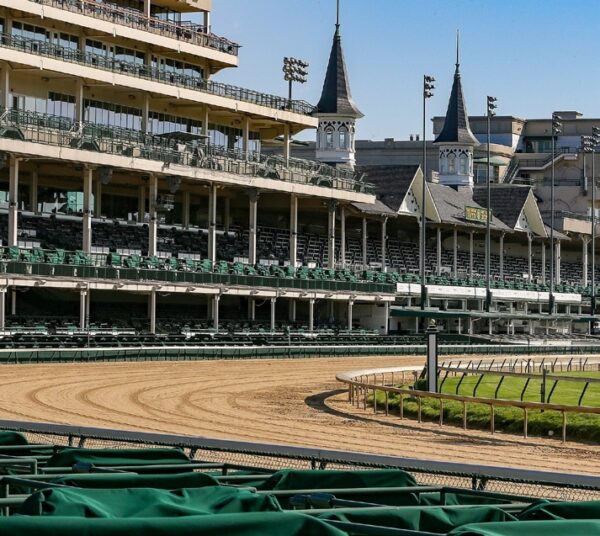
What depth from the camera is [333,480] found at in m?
9.80

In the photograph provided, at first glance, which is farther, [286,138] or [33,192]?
[286,138]

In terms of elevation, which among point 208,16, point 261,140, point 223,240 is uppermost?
point 208,16

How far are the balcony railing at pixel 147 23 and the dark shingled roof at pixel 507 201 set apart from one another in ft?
96.3

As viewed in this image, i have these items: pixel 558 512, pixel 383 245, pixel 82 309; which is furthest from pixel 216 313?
pixel 558 512

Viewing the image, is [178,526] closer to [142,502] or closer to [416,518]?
[142,502]

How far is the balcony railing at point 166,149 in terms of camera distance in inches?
1959

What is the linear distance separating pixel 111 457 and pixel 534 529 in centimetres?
456

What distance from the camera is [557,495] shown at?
528 inches

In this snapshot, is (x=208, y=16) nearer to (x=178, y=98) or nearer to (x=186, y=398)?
(x=178, y=98)

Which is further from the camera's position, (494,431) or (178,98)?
(178,98)

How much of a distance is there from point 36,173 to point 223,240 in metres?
12.2

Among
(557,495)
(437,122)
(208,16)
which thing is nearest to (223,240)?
(208,16)

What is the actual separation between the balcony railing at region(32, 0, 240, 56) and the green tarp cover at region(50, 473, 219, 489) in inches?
1720

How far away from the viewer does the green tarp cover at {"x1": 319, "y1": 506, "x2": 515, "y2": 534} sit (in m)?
7.98
